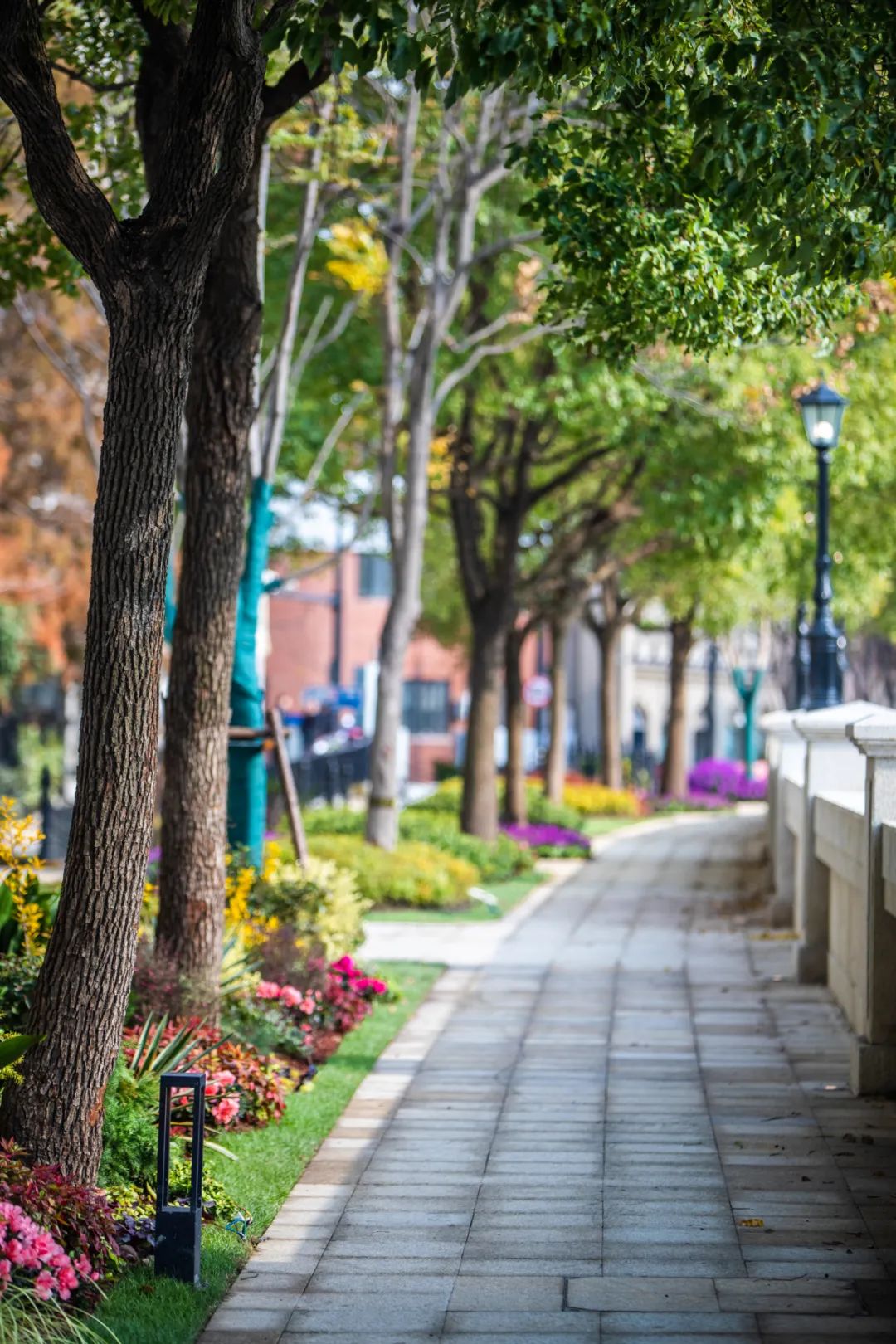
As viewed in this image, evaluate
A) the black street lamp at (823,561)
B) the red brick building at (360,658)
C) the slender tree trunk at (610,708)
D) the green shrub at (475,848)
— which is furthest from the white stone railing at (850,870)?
the red brick building at (360,658)

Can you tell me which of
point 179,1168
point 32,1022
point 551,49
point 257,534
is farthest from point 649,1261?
point 257,534

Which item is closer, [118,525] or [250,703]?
[118,525]

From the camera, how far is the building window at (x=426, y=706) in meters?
62.3

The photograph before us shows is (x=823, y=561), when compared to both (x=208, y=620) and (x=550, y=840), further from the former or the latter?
(x=550, y=840)

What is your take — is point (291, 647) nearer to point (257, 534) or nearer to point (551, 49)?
point (257, 534)

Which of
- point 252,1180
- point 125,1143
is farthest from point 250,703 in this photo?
point 125,1143

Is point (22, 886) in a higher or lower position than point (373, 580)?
lower

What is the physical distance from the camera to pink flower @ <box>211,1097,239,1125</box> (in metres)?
7.64

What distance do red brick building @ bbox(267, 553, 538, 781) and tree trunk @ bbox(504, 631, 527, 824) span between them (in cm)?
2884

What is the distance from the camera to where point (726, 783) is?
1722 inches

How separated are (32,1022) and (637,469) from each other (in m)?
18.5

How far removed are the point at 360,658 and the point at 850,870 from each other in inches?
2046

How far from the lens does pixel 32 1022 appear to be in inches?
236

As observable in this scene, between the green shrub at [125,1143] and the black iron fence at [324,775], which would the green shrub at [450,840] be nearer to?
the black iron fence at [324,775]
